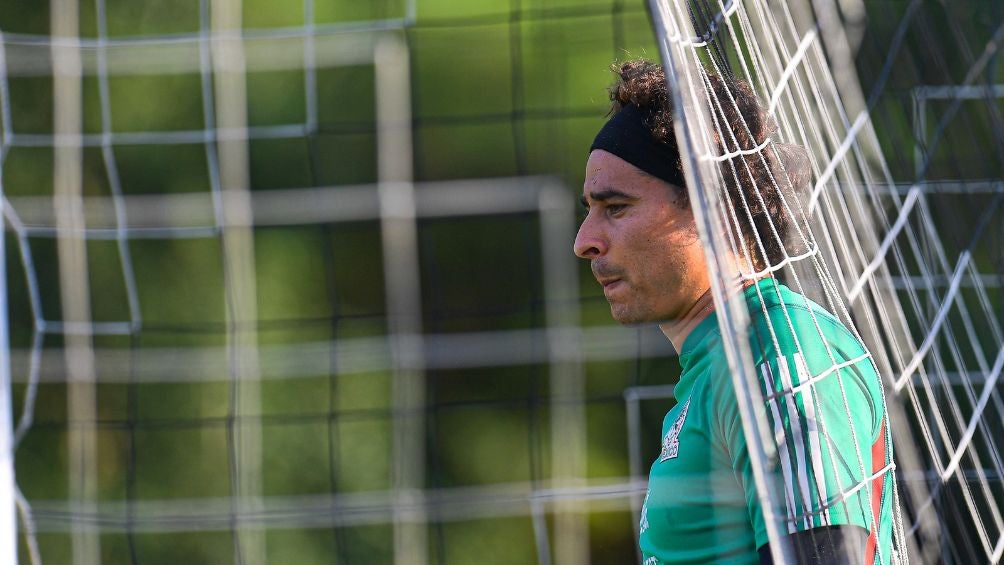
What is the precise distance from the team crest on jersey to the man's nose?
188mm

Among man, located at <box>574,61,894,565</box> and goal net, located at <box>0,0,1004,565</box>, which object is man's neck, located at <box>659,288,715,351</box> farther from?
goal net, located at <box>0,0,1004,565</box>

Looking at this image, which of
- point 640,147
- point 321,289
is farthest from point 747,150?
point 321,289

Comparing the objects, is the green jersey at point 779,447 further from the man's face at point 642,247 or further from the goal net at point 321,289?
the goal net at point 321,289

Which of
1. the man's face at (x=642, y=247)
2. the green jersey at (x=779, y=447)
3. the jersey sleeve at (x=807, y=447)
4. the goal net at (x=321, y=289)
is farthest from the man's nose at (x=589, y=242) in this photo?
the goal net at (x=321, y=289)

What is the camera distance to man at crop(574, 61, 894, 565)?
77 cm

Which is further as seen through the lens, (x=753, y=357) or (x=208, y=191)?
(x=208, y=191)

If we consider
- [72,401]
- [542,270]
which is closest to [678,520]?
[542,270]

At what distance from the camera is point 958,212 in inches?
97.2

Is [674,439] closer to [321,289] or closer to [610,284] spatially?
[610,284]

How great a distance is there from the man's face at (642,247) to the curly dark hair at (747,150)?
3cm

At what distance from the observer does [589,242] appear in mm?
1055

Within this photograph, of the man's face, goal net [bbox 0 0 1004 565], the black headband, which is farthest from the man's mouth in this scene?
goal net [bbox 0 0 1004 565]

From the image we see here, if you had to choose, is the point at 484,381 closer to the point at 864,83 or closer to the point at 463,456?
the point at 463,456

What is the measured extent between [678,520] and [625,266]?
0.81 ft
